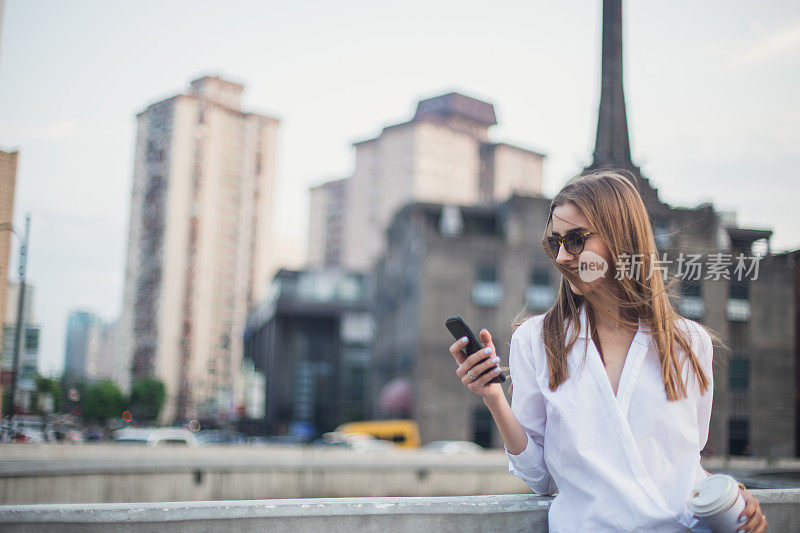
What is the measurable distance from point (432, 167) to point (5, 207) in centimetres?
8151

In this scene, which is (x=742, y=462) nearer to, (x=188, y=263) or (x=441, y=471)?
(x=441, y=471)

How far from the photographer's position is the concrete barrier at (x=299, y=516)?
2152 mm

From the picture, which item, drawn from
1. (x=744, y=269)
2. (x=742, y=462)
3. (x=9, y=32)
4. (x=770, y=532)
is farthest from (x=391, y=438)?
(x=770, y=532)

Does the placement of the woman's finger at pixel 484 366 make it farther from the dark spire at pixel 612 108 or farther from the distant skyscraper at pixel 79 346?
the distant skyscraper at pixel 79 346

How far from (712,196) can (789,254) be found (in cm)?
165

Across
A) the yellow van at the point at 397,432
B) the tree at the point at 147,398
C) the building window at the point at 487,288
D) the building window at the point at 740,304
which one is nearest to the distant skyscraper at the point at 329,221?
the tree at the point at 147,398

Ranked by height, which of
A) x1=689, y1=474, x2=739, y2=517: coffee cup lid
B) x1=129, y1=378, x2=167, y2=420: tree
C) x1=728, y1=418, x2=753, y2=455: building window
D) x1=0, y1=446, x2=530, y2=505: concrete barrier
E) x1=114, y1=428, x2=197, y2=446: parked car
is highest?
x1=689, y1=474, x2=739, y2=517: coffee cup lid

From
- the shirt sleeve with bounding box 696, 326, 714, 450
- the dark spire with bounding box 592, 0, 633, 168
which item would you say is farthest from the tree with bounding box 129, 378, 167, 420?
the shirt sleeve with bounding box 696, 326, 714, 450

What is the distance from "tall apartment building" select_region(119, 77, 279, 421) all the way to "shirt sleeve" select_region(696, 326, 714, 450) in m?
84.8

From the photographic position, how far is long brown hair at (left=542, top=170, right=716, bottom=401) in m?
2.15

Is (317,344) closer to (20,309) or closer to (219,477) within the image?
(219,477)

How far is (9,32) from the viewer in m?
5.95

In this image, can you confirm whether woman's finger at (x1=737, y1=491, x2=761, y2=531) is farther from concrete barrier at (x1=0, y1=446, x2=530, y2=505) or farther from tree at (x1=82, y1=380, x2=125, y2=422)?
tree at (x1=82, y1=380, x2=125, y2=422)

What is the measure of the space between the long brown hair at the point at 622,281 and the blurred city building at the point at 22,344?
5414mm
